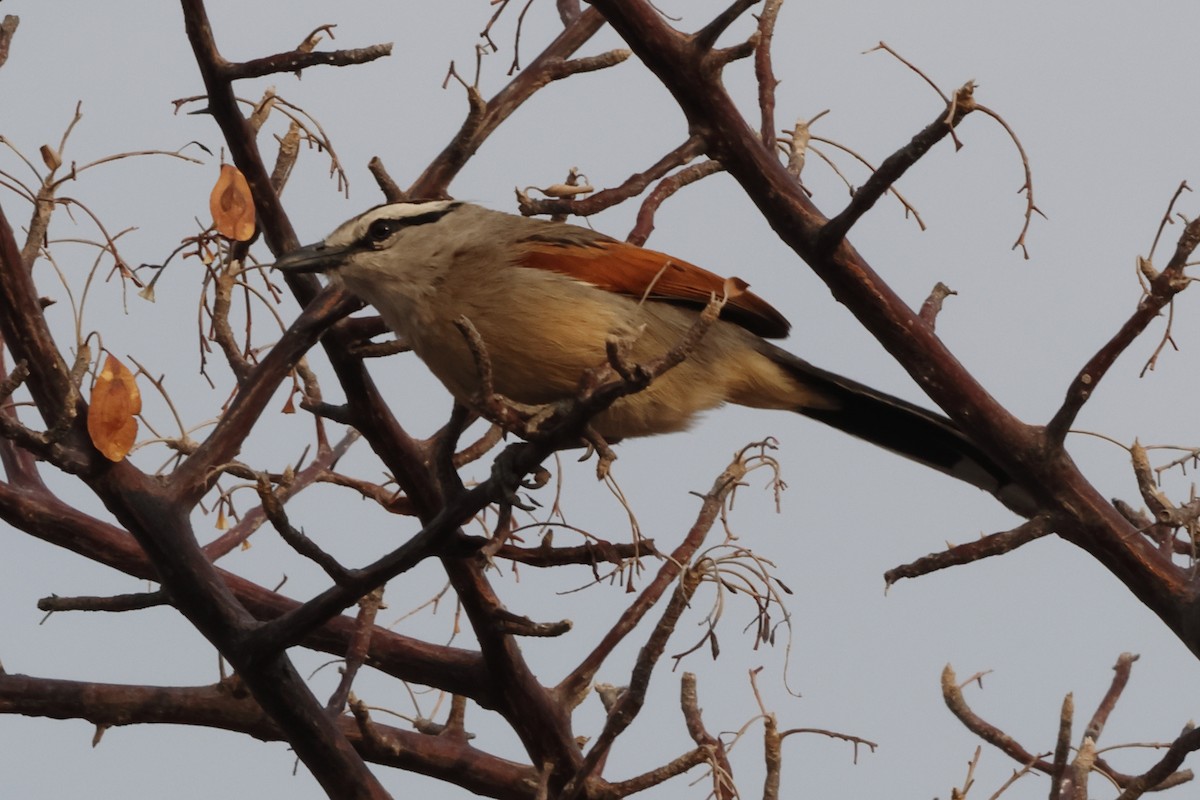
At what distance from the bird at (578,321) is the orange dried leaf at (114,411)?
1000 millimetres

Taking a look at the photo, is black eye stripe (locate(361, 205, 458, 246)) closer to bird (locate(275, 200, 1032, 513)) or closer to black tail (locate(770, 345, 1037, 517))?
bird (locate(275, 200, 1032, 513))

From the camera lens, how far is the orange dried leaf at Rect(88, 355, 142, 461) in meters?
3.64

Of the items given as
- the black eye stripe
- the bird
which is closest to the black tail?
the bird

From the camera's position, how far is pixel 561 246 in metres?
5.05

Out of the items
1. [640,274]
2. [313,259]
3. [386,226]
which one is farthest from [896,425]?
[313,259]

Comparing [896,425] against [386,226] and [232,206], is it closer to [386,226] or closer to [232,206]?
[386,226]

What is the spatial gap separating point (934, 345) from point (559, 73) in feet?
5.43

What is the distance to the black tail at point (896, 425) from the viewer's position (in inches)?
199

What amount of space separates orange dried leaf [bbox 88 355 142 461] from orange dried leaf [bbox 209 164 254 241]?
0.63 metres

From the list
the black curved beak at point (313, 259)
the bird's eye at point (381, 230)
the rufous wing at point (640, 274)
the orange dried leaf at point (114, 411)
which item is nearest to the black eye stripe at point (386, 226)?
the bird's eye at point (381, 230)

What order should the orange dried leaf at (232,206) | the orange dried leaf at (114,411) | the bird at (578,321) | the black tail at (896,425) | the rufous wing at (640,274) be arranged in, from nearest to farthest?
the orange dried leaf at (114,411), the orange dried leaf at (232,206), the bird at (578,321), the rufous wing at (640,274), the black tail at (896,425)

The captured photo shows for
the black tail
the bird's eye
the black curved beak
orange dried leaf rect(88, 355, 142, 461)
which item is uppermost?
the bird's eye

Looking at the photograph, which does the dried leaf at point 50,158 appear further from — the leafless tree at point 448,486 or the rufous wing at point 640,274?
the rufous wing at point 640,274

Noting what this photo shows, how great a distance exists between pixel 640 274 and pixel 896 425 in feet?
3.87
